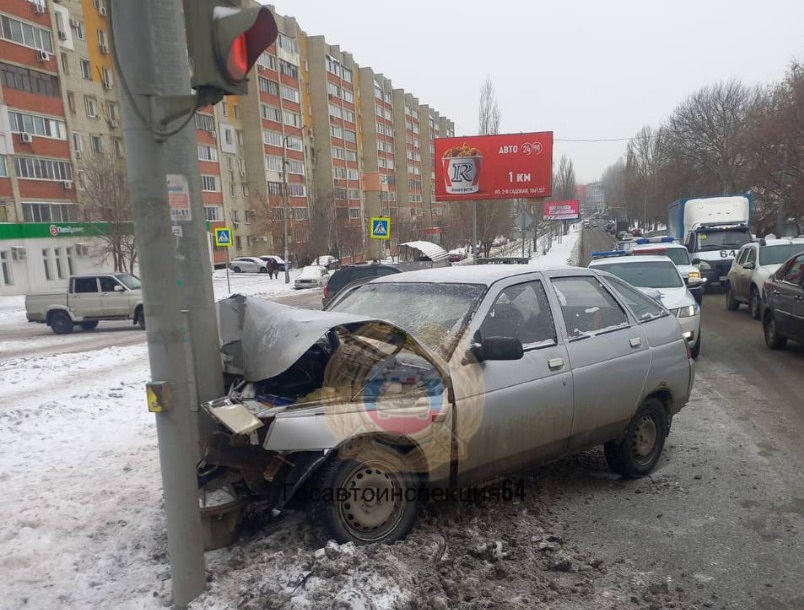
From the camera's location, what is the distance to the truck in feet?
60.1

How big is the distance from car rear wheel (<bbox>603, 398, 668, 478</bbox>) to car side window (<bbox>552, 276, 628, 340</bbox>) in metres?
0.75

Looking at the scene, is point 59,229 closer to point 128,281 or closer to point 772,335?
point 128,281

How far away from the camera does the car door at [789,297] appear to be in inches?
327

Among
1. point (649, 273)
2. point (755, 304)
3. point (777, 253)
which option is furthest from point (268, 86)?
point (649, 273)

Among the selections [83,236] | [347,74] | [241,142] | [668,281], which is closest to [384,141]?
[347,74]

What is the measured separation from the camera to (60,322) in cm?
1731

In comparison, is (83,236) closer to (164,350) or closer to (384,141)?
(164,350)

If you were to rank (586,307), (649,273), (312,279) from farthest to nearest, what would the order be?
(312,279) < (649,273) < (586,307)

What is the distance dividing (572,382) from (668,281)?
637 centimetres

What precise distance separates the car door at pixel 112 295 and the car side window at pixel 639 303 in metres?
16.2

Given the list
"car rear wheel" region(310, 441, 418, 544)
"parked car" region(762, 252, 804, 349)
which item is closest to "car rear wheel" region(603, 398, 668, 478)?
"car rear wheel" region(310, 441, 418, 544)

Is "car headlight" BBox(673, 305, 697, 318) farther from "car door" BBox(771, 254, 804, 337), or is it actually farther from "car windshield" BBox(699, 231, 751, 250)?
"car windshield" BBox(699, 231, 751, 250)

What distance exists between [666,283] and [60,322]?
55.6ft

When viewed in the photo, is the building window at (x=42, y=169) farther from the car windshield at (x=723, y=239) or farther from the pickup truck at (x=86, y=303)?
the car windshield at (x=723, y=239)
